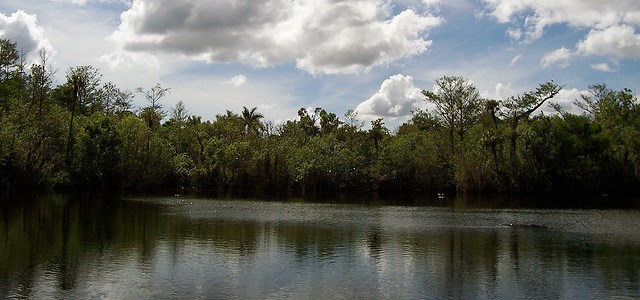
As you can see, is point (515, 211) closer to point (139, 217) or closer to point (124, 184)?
point (139, 217)

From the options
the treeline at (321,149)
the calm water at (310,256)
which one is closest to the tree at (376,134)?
the treeline at (321,149)

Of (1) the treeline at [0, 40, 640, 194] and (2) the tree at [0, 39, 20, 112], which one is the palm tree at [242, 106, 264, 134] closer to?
(1) the treeline at [0, 40, 640, 194]

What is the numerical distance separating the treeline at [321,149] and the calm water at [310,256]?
30.8 meters

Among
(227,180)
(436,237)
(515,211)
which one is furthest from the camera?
(227,180)

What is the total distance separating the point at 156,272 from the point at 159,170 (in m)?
63.4

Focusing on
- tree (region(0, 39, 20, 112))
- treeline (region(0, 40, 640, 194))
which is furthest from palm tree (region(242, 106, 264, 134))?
tree (region(0, 39, 20, 112))

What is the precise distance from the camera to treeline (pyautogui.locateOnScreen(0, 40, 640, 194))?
2714 inches

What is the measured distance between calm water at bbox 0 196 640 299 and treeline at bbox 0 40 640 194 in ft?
101

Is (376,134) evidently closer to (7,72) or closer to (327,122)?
(327,122)

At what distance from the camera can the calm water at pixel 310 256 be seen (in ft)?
58.6

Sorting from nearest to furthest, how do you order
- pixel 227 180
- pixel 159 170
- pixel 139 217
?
pixel 139 217 < pixel 159 170 < pixel 227 180

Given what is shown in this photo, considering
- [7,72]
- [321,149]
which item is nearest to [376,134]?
[321,149]

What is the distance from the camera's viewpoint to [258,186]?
284 feet

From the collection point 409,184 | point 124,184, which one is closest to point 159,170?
point 124,184
